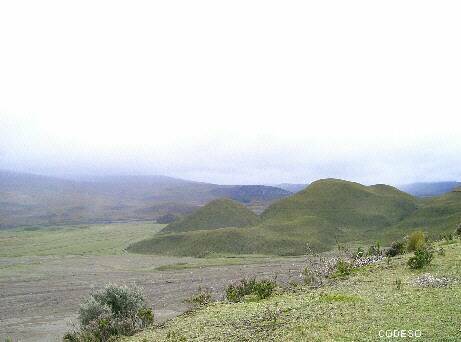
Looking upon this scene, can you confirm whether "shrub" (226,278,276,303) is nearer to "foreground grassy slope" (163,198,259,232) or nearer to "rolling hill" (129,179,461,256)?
"rolling hill" (129,179,461,256)

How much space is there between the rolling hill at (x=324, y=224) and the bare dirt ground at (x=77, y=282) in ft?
38.6

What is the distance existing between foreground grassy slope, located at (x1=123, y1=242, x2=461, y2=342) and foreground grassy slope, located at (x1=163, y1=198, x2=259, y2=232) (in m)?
107

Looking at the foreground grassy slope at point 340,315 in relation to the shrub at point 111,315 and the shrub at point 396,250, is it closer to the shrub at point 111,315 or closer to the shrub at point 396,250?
the shrub at point 111,315

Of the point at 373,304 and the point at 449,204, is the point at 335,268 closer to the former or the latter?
the point at 373,304

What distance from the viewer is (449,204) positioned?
10150 cm

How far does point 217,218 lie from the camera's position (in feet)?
438

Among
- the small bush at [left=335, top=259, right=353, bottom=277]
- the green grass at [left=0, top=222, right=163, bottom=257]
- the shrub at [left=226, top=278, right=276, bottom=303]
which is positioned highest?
the small bush at [left=335, top=259, right=353, bottom=277]

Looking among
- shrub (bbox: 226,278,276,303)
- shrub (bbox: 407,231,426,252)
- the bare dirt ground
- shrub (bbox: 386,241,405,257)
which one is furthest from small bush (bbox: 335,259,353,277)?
shrub (bbox: 407,231,426,252)

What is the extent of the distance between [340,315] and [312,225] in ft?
301

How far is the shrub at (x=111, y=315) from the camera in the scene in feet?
63.5

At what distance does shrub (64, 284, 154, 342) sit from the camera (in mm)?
19344

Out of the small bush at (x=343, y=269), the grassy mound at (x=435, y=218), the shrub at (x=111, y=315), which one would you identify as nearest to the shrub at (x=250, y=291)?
the small bush at (x=343, y=269)

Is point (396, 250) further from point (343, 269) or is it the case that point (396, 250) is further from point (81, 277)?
point (81, 277)

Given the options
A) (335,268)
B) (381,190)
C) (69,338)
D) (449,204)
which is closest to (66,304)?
(69,338)
